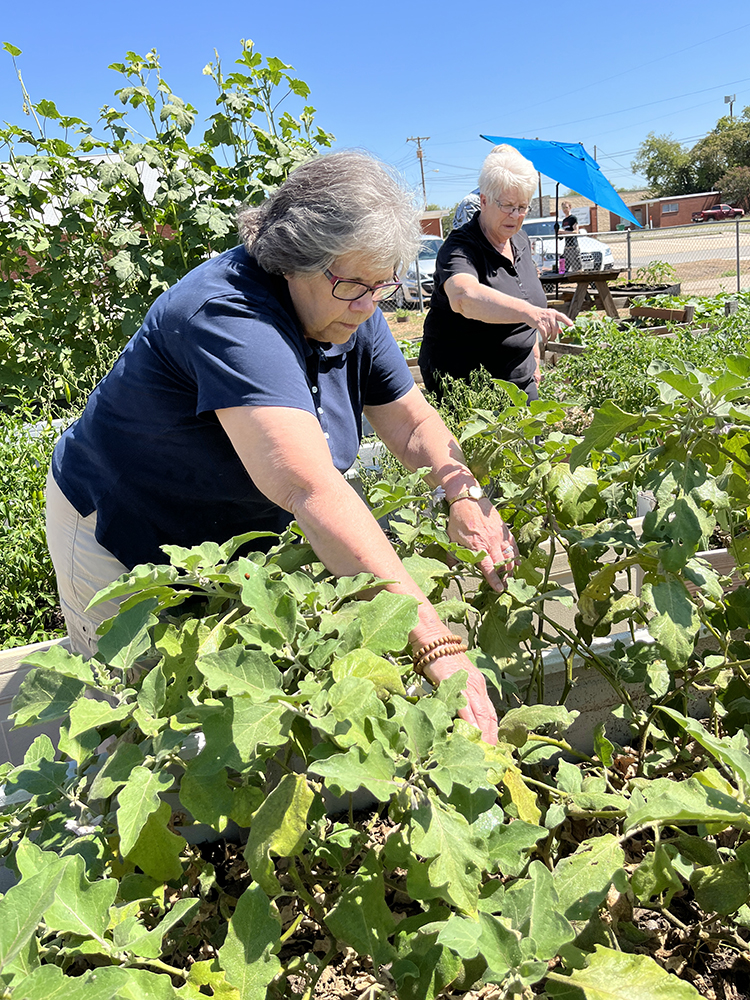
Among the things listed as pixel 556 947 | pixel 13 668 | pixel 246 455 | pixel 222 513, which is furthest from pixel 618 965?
pixel 13 668

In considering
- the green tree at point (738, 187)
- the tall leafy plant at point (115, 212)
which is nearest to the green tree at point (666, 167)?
the green tree at point (738, 187)

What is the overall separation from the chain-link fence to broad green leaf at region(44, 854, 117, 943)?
47.0 ft

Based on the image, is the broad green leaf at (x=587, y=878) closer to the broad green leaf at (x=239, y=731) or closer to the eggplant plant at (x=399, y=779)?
the eggplant plant at (x=399, y=779)

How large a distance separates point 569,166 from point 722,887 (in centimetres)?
1087

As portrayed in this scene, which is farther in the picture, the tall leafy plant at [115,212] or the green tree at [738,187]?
the green tree at [738,187]

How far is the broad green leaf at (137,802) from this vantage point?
797mm

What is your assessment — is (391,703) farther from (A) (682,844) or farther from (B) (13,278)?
(B) (13,278)

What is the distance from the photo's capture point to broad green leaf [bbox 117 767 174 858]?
80 centimetres

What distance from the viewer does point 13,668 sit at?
2.25m

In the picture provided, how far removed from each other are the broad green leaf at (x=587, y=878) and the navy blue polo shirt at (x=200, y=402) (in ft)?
2.76

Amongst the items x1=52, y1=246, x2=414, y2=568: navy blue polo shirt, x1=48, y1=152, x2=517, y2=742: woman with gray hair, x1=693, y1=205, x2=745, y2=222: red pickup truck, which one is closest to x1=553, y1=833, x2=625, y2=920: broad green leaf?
x1=48, y1=152, x2=517, y2=742: woman with gray hair

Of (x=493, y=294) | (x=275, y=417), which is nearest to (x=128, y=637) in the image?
(x=275, y=417)

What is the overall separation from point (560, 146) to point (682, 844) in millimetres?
11256

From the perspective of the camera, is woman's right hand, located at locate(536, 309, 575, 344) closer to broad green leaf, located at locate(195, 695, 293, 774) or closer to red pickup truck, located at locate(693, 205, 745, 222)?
broad green leaf, located at locate(195, 695, 293, 774)
